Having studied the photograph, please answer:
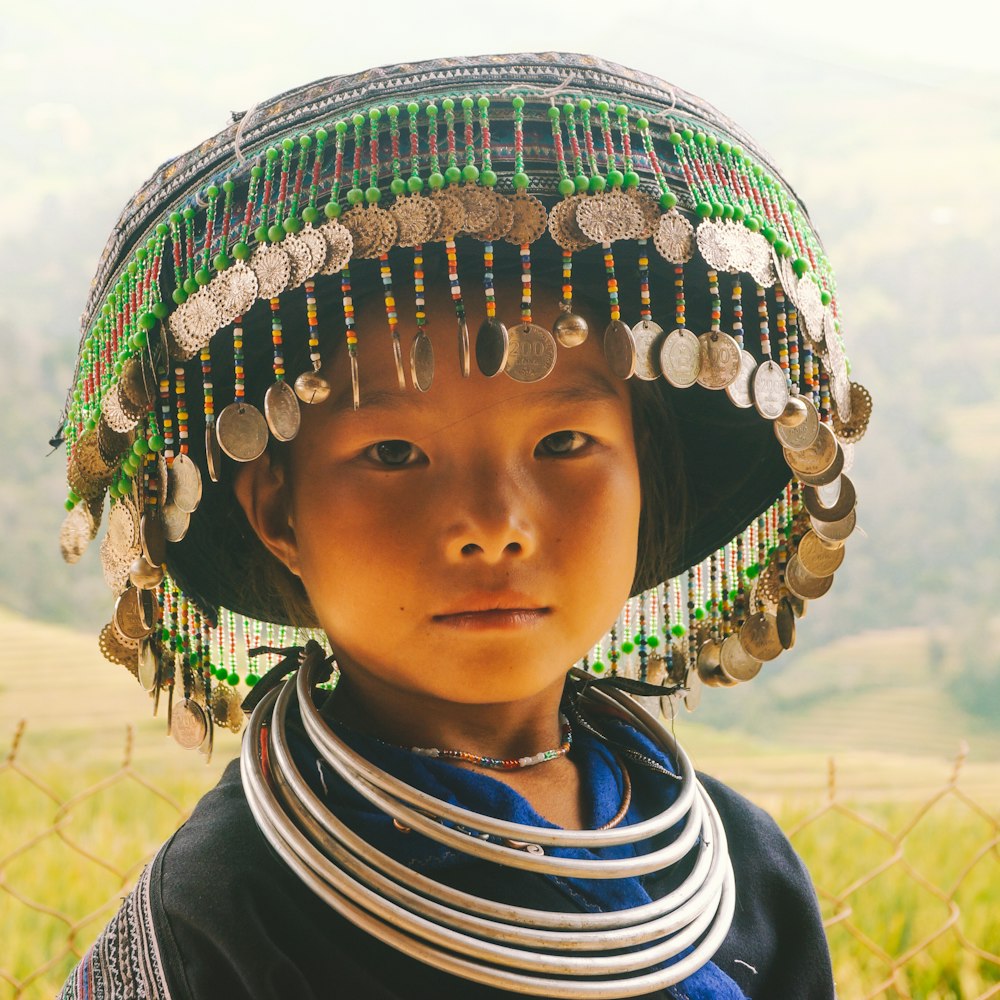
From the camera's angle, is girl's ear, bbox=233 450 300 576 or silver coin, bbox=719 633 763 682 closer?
girl's ear, bbox=233 450 300 576

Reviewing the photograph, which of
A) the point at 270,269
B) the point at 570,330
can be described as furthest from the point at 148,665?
the point at 570,330

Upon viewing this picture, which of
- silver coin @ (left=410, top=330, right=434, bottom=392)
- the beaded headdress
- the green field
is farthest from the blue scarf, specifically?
the green field

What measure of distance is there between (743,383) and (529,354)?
0.80ft

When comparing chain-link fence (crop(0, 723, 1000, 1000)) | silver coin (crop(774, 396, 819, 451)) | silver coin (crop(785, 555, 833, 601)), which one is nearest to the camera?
silver coin (crop(774, 396, 819, 451))

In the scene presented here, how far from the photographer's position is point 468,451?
1.16 meters

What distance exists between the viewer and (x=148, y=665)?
4.60 ft

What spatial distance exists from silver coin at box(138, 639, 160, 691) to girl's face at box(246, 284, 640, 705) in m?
0.28

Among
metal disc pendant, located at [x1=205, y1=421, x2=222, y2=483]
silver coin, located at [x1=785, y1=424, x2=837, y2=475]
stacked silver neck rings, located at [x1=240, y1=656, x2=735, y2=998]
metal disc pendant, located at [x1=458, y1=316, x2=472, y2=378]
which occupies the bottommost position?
stacked silver neck rings, located at [x1=240, y1=656, x2=735, y2=998]

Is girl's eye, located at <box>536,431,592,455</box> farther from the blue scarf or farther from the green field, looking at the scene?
the green field

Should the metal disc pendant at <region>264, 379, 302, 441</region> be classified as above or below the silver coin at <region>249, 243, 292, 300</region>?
below

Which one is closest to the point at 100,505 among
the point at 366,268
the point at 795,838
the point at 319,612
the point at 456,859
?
the point at 319,612

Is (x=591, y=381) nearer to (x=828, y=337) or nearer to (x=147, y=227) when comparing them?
(x=828, y=337)

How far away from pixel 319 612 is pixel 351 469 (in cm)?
18

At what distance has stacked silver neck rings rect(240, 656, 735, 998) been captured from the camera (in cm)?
108
